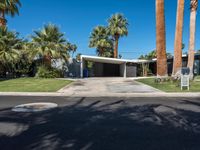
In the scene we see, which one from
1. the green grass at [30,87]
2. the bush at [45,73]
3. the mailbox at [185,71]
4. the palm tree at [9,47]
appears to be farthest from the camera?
the bush at [45,73]

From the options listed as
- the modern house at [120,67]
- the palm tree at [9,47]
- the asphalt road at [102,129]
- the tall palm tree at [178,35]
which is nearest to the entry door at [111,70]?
the modern house at [120,67]

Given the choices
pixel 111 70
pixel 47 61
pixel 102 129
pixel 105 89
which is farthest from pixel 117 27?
pixel 102 129

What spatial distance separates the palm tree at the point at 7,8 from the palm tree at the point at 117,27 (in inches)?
780

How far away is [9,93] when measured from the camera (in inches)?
570

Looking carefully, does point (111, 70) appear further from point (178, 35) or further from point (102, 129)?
point (102, 129)

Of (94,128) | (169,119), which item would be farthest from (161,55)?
(94,128)

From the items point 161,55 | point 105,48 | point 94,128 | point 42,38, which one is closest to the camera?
point 94,128

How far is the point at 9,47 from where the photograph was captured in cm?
2720

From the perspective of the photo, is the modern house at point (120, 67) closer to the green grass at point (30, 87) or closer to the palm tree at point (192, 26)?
the palm tree at point (192, 26)

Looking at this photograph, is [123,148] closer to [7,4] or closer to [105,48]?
[7,4]

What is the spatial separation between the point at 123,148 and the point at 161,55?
660 inches

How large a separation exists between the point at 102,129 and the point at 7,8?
84.6 ft

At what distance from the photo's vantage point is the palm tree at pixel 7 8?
27.0 metres

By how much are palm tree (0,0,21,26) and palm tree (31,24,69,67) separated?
4203 millimetres
